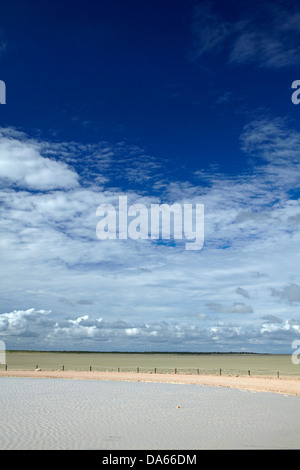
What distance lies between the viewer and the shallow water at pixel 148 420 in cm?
1625

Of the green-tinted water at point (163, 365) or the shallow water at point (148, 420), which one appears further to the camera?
the green-tinted water at point (163, 365)

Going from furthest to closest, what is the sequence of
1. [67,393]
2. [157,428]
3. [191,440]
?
[67,393] < [157,428] < [191,440]

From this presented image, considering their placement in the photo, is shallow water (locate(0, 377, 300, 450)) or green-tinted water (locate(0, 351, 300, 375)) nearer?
shallow water (locate(0, 377, 300, 450))

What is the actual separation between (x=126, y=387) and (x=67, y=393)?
22.4 ft

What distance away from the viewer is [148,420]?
2127 centimetres

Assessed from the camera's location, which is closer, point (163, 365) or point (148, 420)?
point (148, 420)

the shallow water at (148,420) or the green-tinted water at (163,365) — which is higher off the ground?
the green-tinted water at (163,365)

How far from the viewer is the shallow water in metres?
16.2

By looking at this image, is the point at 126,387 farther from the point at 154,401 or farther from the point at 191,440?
the point at 191,440

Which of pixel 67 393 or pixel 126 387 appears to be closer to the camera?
pixel 67 393

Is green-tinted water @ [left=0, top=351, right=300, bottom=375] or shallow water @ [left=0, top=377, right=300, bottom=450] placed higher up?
green-tinted water @ [left=0, top=351, right=300, bottom=375]
